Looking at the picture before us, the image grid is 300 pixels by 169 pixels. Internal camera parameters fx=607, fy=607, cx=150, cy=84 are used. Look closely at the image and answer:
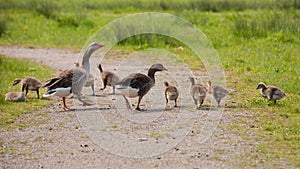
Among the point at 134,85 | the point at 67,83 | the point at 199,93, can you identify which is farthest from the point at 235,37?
→ the point at 67,83

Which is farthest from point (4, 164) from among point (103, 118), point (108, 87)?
point (108, 87)

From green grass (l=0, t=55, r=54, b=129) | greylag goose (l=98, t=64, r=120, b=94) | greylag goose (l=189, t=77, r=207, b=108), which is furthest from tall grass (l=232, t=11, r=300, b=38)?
greylag goose (l=189, t=77, r=207, b=108)

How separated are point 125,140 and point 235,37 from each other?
41.2 feet

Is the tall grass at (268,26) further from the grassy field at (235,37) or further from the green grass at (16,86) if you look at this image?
the green grass at (16,86)

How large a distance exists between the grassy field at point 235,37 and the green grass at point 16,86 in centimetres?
51

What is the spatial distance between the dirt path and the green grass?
34 centimetres

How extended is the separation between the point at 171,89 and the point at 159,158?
3465mm

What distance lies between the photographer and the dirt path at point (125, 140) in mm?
8805

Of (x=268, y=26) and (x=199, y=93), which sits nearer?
(x=199, y=93)

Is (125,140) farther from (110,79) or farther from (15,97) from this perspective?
(110,79)

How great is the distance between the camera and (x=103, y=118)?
455 inches

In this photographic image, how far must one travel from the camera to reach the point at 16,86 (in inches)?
583

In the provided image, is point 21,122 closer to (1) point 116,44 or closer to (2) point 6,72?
(2) point 6,72

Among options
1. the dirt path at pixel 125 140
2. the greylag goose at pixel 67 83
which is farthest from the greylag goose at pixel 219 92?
the greylag goose at pixel 67 83
